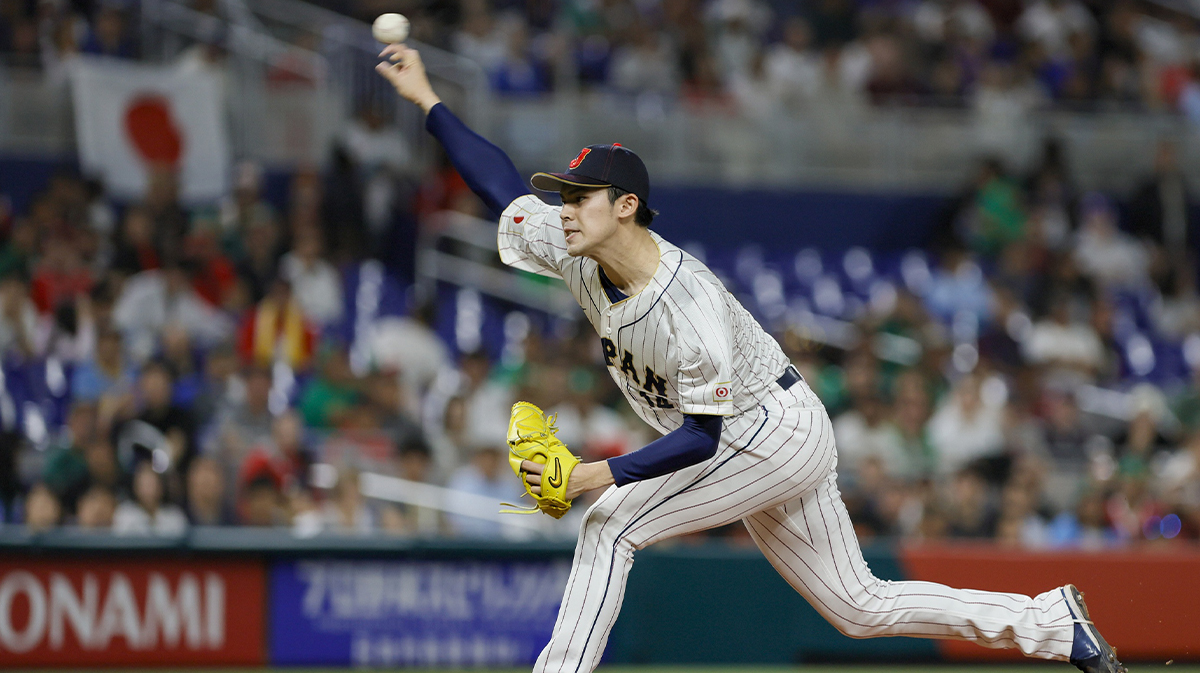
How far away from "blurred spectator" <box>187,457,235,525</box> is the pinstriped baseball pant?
13.3 feet

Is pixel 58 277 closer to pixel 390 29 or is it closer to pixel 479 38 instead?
pixel 479 38

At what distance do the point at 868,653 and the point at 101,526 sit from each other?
4.18m

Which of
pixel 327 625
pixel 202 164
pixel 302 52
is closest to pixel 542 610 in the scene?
pixel 327 625

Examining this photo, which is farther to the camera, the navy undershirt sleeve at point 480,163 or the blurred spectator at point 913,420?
the blurred spectator at point 913,420

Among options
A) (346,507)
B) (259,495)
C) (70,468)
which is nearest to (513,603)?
(346,507)

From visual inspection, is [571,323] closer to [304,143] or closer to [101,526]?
[304,143]

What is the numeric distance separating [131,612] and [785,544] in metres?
4.23

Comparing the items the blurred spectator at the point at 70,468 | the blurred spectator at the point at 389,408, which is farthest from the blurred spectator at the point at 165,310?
the blurred spectator at the point at 70,468

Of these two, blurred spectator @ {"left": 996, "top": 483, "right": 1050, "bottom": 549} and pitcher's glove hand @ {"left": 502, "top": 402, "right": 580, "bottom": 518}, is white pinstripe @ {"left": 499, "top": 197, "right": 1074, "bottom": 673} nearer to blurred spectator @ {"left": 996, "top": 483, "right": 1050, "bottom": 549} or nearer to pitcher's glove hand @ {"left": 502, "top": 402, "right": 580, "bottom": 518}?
pitcher's glove hand @ {"left": 502, "top": 402, "right": 580, "bottom": 518}

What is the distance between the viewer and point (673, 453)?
400 cm

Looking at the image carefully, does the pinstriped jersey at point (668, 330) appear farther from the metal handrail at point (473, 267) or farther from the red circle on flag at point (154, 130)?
the red circle on flag at point (154, 130)

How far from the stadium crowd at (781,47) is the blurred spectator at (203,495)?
4.79 m

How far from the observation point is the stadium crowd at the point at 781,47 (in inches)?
464

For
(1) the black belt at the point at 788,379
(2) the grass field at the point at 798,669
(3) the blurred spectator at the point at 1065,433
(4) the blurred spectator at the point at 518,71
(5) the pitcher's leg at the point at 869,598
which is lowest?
(2) the grass field at the point at 798,669
